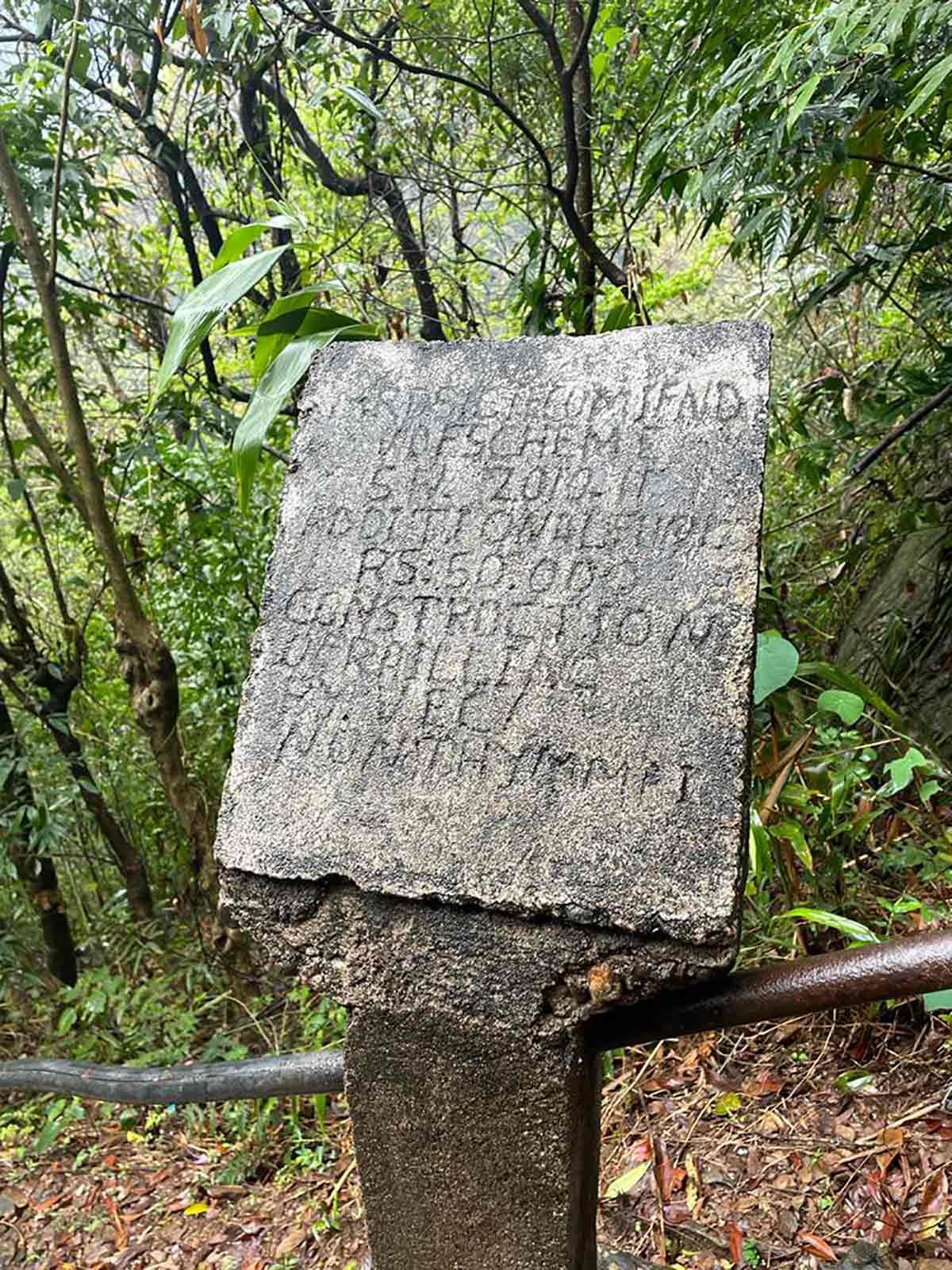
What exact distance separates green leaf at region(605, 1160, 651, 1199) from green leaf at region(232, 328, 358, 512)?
4.63 feet

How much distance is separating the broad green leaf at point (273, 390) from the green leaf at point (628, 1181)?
141cm

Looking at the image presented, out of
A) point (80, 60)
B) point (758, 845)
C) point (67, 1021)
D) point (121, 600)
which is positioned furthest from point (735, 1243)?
point (80, 60)

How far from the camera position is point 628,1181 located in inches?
68.6

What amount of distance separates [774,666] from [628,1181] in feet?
3.19

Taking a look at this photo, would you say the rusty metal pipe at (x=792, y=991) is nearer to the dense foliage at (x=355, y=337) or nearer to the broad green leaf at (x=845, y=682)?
the dense foliage at (x=355, y=337)

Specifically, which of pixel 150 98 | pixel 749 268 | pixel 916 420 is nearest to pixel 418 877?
pixel 916 420

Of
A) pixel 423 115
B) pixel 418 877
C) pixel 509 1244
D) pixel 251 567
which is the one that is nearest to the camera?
pixel 418 877

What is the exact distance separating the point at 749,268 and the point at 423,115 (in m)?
1.89

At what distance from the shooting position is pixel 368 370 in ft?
4.24

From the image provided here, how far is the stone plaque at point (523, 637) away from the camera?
0.95 meters

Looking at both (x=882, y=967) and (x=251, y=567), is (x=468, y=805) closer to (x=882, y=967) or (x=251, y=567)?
Answer: (x=882, y=967)

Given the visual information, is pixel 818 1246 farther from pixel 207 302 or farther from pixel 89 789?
pixel 89 789

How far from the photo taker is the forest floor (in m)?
1.58

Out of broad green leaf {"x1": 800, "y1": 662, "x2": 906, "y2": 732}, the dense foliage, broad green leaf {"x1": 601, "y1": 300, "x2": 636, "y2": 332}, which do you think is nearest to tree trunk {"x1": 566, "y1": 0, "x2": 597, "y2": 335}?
the dense foliage
